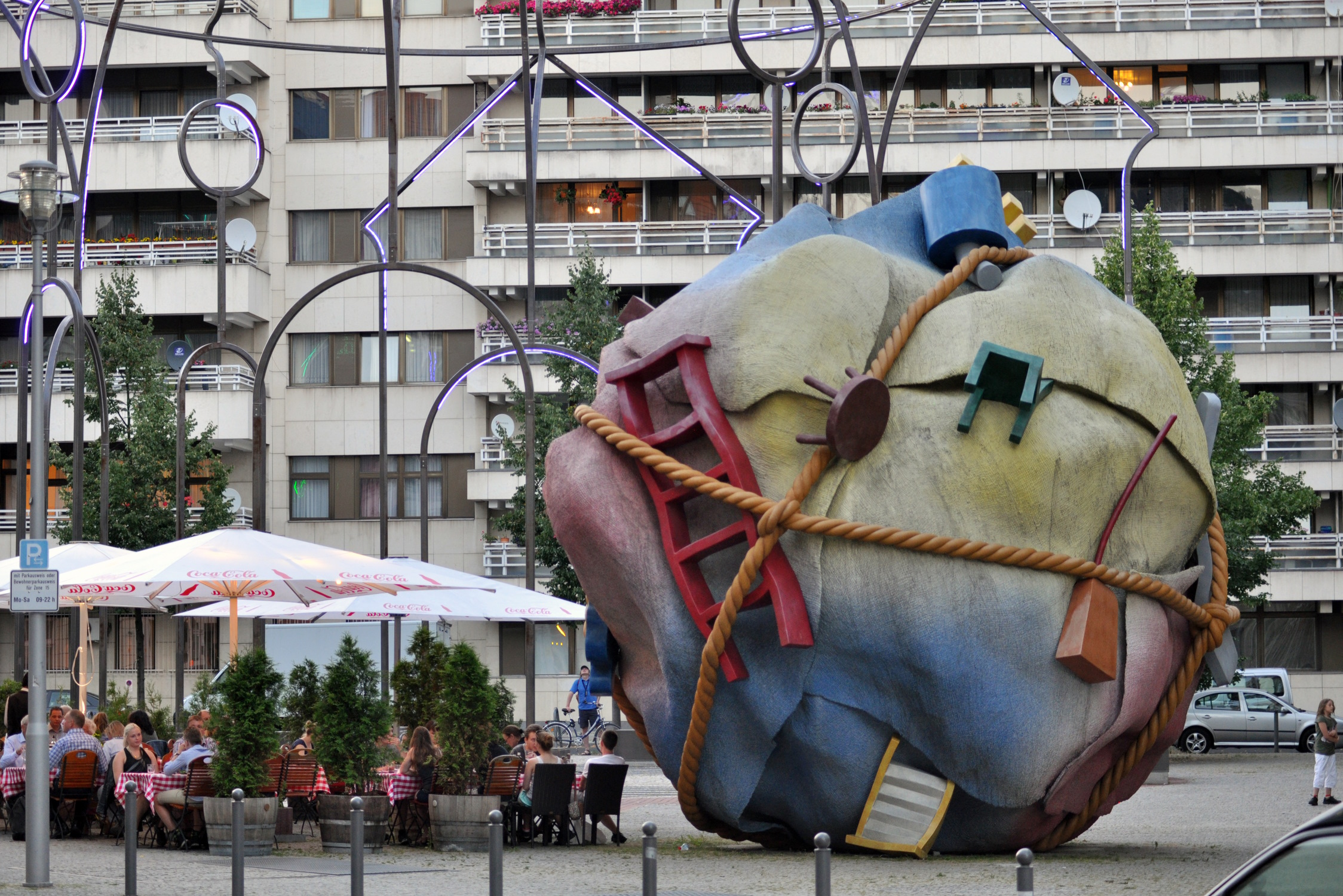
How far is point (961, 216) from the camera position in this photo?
14.4 metres

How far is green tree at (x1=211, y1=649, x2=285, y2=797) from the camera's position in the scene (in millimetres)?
15602

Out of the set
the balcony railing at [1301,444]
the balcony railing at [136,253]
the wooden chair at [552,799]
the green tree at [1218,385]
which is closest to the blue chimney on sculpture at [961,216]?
→ the wooden chair at [552,799]

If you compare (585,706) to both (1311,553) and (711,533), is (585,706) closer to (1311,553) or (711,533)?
(1311,553)

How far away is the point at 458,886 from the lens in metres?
13.1

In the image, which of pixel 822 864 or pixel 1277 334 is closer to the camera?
pixel 822 864

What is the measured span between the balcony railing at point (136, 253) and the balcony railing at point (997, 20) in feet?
32.5

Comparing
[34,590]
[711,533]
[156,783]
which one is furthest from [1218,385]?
[34,590]

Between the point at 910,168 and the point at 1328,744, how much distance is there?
2812cm

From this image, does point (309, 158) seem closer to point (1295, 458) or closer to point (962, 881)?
point (1295, 458)

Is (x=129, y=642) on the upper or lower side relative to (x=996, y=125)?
lower

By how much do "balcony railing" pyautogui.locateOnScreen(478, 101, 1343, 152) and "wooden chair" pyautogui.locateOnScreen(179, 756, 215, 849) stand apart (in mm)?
33171

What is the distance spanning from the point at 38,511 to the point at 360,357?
37154 mm

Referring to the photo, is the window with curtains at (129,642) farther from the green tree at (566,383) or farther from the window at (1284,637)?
the window at (1284,637)

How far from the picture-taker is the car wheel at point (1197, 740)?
121 ft
